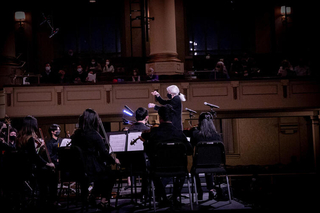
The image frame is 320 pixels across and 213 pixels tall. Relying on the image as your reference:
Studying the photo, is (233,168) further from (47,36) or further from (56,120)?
(47,36)

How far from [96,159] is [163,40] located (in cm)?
892

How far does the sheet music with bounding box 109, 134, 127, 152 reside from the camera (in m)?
5.86

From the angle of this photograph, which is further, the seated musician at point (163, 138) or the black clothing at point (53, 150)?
the black clothing at point (53, 150)

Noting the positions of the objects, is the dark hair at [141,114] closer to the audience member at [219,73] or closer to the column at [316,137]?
the audience member at [219,73]

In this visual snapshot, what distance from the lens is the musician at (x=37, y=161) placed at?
18.1 feet

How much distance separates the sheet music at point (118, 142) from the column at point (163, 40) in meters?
7.70

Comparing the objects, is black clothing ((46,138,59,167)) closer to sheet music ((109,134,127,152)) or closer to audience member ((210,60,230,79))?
sheet music ((109,134,127,152))

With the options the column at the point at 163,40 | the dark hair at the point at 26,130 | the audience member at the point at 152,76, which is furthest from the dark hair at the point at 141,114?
the column at the point at 163,40

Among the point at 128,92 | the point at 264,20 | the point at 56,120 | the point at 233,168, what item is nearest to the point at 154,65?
the point at 128,92

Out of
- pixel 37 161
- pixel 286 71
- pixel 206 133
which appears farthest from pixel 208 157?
pixel 286 71

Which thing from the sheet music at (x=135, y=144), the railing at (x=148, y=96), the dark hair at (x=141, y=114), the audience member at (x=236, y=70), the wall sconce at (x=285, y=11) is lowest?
the sheet music at (x=135, y=144)

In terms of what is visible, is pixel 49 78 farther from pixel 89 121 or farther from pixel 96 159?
pixel 96 159

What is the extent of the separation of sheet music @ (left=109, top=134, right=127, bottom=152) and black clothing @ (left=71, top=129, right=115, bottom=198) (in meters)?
0.45

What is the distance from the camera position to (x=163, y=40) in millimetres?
13719
